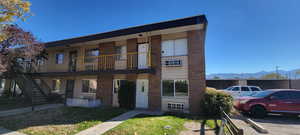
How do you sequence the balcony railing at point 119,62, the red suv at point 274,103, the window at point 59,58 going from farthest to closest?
the window at point 59,58, the balcony railing at point 119,62, the red suv at point 274,103

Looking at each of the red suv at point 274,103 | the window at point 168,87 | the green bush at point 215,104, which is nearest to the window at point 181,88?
the window at point 168,87

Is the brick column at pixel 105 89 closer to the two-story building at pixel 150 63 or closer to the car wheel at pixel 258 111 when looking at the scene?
the two-story building at pixel 150 63

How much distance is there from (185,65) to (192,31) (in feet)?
8.16

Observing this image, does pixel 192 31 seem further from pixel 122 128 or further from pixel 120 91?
pixel 122 128

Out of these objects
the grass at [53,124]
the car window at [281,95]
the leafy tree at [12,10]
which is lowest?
the grass at [53,124]

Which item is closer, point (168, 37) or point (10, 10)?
point (10, 10)

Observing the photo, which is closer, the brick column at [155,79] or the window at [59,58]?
the brick column at [155,79]

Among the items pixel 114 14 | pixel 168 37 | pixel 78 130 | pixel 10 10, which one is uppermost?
pixel 114 14

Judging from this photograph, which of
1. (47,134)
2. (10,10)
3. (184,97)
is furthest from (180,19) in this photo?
(47,134)

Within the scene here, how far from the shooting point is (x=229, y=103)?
827 cm

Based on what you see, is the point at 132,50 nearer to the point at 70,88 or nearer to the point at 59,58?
the point at 70,88

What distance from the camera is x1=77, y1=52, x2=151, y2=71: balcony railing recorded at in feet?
35.7

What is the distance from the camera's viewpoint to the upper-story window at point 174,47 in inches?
391

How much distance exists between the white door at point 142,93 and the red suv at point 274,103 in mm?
6567
